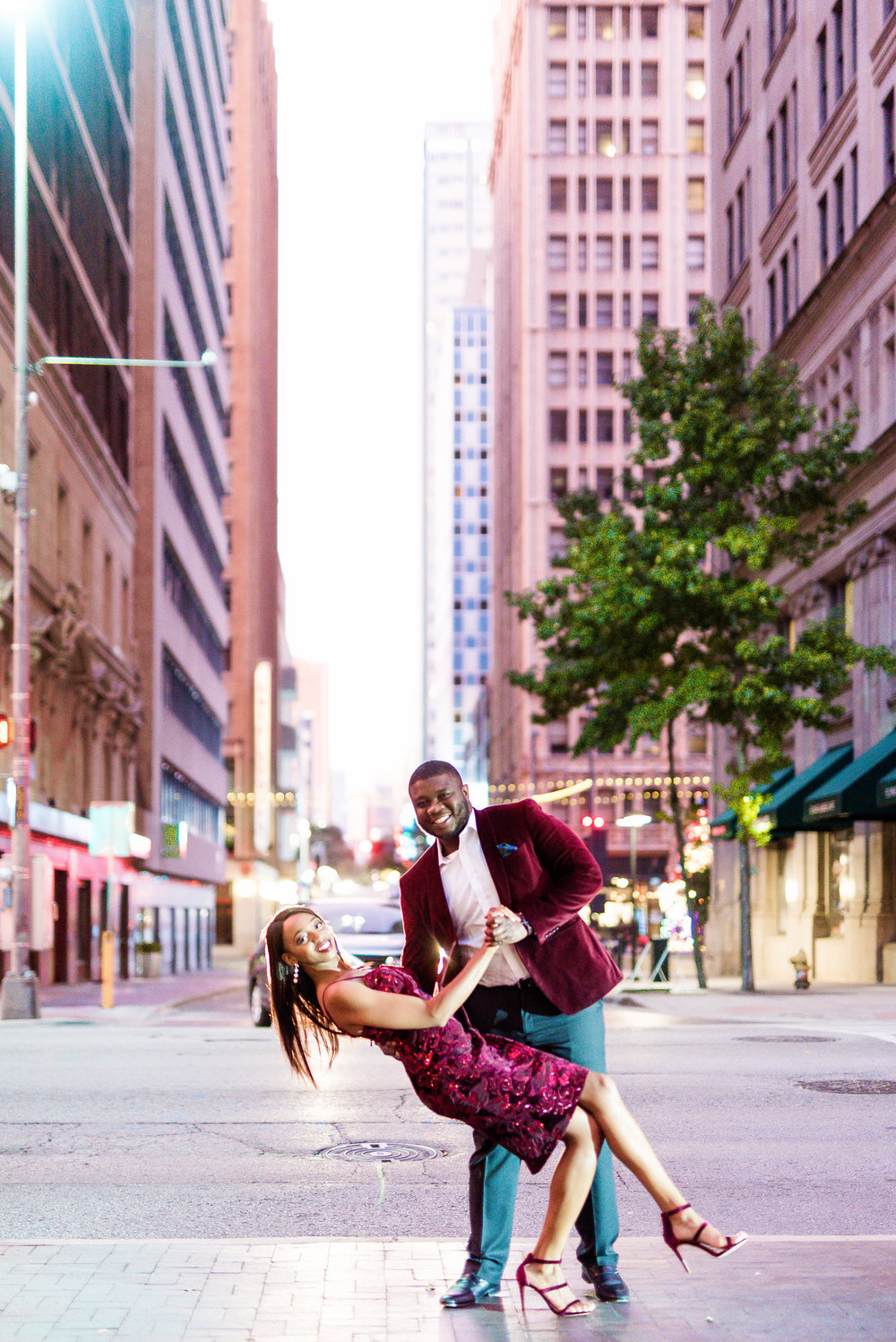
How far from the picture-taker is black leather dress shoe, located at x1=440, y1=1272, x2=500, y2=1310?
575 centimetres

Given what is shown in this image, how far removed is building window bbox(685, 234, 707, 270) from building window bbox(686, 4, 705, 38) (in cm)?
1142

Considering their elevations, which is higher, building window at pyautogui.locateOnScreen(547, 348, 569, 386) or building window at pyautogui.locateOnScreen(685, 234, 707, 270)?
building window at pyautogui.locateOnScreen(685, 234, 707, 270)

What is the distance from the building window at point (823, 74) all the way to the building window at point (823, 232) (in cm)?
162

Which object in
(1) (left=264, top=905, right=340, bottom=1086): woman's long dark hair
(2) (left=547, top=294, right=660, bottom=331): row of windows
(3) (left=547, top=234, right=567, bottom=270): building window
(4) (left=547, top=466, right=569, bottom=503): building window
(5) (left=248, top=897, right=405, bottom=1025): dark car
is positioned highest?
(3) (left=547, top=234, right=567, bottom=270): building window

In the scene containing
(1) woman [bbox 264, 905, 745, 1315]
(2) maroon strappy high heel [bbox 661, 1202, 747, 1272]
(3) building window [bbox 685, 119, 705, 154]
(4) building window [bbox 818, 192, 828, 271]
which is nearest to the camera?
(1) woman [bbox 264, 905, 745, 1315]

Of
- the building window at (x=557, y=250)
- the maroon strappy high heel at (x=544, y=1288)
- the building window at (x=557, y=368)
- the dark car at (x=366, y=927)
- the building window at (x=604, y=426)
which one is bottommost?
the dark car at (x=366, y=927)

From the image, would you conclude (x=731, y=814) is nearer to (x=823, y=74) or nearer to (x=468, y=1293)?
(x=823, y=74)

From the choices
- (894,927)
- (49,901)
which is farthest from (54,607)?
(894,927)

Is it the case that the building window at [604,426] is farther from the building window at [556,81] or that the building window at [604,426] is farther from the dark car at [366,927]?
the dark car at [366,927]

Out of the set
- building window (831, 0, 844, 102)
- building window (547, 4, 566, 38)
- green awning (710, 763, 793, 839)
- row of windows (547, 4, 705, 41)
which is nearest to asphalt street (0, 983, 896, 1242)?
green awning (710, 763, 793, 839)

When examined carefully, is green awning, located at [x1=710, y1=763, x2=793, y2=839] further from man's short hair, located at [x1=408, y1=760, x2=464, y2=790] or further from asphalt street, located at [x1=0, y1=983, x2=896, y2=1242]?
man's short hair, located at [x1=408, y1=760, x2=464, y2=790]

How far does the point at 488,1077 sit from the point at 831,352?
3074 cm

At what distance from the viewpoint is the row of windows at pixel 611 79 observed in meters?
94.4

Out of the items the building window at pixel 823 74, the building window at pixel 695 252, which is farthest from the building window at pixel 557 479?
the building window at pixel 823 74
